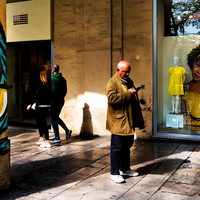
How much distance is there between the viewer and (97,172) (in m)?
5.06

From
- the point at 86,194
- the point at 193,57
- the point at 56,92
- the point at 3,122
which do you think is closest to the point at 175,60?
the point at 193,57

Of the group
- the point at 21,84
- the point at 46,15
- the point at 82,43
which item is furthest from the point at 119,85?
the point at 21,84

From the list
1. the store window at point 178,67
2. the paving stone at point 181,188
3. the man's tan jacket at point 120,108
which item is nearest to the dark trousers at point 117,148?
the man's tan jacket at point 120,108

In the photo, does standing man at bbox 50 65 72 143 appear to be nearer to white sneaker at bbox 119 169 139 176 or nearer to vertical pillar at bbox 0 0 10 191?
vertical pillar at bbox 0 0 10 191

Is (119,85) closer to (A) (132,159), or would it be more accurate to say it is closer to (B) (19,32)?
(A) (132,159)

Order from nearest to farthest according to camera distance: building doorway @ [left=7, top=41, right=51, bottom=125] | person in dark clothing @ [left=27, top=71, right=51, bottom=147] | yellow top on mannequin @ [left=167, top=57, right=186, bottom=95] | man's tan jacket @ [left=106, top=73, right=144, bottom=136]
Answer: man's tan jacket @ [left=106, top=73, right=144, bottom=136]
person in dark clothing @ [left=27, top=71, right=51, bottom=147]
yellow top on mannequin @ [left=167, top=57, right=186, bottom=95]
building doorway @ [left=7, top=41, right=51, bottom=125]

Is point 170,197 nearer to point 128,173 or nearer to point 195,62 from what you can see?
point 128,173

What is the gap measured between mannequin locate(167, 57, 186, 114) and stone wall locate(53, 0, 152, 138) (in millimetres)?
666

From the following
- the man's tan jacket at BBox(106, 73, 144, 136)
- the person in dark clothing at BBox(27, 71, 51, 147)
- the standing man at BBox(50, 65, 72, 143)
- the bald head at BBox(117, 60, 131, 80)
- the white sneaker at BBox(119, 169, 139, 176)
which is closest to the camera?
the man's tan jacket at BBox(106, 73, 144, 136)

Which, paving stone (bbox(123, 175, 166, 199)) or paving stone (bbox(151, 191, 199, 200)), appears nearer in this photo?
paving stone (bbox(151, 191, 199, 200))

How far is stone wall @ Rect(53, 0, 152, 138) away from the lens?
7992 millimetres

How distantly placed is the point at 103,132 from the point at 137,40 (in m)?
2.84

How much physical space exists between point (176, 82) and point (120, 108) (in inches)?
162

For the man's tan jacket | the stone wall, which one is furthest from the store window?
the man's tan jacket
